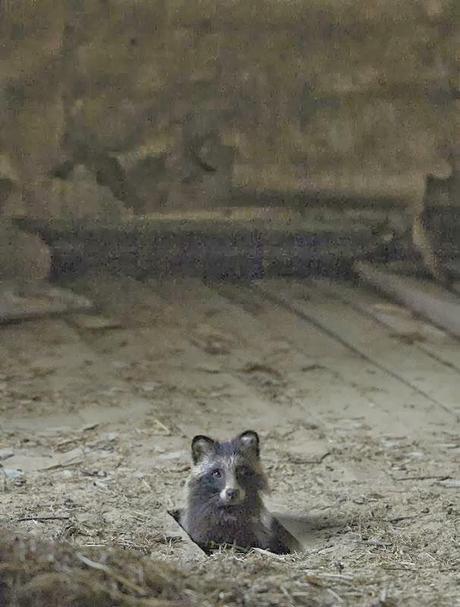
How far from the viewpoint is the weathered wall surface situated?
6102mm

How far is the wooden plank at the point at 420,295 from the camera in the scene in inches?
232

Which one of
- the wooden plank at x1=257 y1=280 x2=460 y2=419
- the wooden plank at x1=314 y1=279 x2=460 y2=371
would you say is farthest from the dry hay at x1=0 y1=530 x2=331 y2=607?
the wooden plank at x1=314 y1=279 x2=460 y2=371

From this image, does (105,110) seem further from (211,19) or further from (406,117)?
(406,117)

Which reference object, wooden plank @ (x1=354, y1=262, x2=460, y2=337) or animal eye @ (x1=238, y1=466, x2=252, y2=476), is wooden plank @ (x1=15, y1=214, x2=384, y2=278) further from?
animal eye @ (x1=238, y1=466, x2=252, y2=476)

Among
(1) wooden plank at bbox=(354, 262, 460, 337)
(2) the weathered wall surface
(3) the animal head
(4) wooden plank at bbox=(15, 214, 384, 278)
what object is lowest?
(3) the animal head

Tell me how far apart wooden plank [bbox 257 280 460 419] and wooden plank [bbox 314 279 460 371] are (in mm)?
44

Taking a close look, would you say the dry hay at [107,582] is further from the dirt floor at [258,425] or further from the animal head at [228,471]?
the animal head at [228,471]

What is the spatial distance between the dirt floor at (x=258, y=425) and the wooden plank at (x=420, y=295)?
0.26 feet

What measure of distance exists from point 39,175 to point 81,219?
0.33m

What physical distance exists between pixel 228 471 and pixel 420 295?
98.0 inches

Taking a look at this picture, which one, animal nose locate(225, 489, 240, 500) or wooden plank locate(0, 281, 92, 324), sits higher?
wooden plank locate(0, 281, 92, 324)

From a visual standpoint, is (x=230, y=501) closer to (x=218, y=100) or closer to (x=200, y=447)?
(x=200, y=447)

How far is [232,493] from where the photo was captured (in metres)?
3.82

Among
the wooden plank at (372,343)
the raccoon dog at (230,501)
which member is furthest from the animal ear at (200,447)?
the wooden plank at (372,343)
